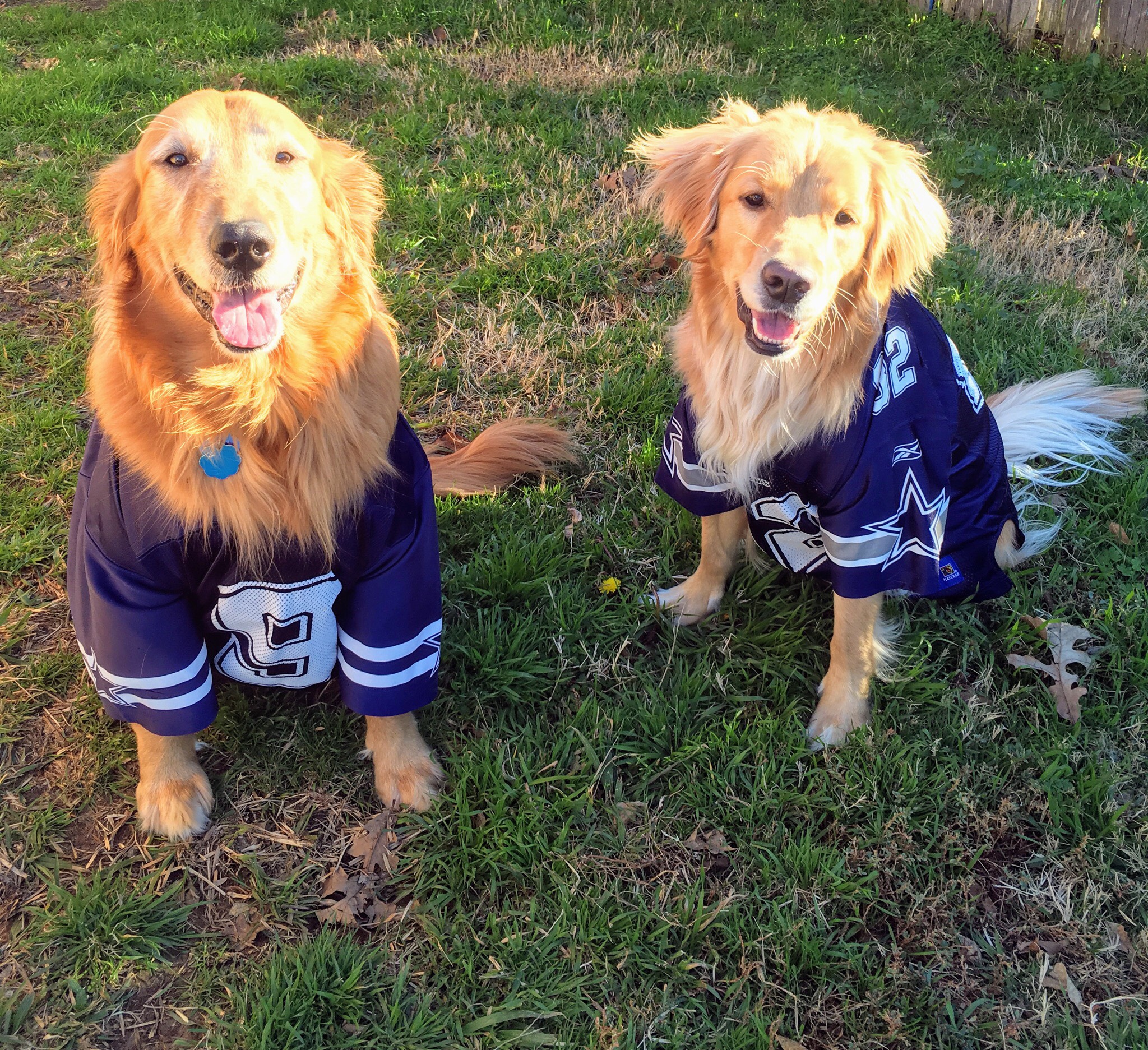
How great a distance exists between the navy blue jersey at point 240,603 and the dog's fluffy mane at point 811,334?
2.86ft

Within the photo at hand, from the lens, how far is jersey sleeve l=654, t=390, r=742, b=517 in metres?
2.60

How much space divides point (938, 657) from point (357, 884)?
6.15 feet

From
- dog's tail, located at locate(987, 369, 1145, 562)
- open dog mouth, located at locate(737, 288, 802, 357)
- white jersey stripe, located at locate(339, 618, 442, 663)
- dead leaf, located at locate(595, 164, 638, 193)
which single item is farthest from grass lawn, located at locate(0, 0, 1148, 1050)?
open dog mouth, located at locate(737, 288, 802, 357)

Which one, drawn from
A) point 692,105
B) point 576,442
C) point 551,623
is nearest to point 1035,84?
point 692,105

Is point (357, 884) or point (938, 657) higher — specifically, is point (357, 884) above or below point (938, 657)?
below

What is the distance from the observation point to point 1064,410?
3209 millimetres

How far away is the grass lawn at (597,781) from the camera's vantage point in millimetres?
2043

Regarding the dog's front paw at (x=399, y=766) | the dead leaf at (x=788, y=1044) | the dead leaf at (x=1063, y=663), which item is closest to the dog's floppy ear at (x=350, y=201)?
the dog's front paw at (x=399, y=766)

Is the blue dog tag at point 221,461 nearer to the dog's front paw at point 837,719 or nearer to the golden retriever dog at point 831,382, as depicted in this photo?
the golden retriever dog at point 831,382

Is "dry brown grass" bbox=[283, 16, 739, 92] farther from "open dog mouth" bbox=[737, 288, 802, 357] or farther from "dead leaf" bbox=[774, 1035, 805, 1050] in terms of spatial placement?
"dead leaf" bbox=[774, 1035, 805, 1050]

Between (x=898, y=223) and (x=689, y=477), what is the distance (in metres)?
0.90

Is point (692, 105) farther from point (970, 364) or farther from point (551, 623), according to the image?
point (551, 623)

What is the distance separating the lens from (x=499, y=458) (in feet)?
10.4

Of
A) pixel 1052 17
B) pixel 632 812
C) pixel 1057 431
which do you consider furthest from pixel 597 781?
pixel 1052 17
